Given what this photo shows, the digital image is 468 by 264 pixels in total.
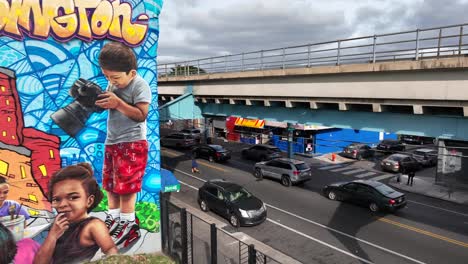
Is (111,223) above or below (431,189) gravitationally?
above

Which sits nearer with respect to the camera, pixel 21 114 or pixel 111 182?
pixel 21 114

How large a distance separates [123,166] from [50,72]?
9.78 feet

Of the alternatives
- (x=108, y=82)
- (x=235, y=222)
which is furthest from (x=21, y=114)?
(x=235, y=222)

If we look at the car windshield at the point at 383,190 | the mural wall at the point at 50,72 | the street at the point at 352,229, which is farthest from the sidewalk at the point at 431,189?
the mural wall at the point at 50,72

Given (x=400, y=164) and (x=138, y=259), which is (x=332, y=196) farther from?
(x=138, y=259)

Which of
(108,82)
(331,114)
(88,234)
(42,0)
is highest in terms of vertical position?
(42,0)

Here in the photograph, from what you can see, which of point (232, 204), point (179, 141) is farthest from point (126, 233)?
point (179, 141)

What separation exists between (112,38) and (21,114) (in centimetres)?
290

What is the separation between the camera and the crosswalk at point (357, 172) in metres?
24.9

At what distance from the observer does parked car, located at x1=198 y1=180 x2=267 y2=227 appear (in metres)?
14.1

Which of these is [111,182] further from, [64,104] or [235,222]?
[235,222]

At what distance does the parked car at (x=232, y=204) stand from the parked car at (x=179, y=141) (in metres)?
19.1

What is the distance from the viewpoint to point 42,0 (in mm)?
7719

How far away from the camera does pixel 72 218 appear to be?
8586 mm
